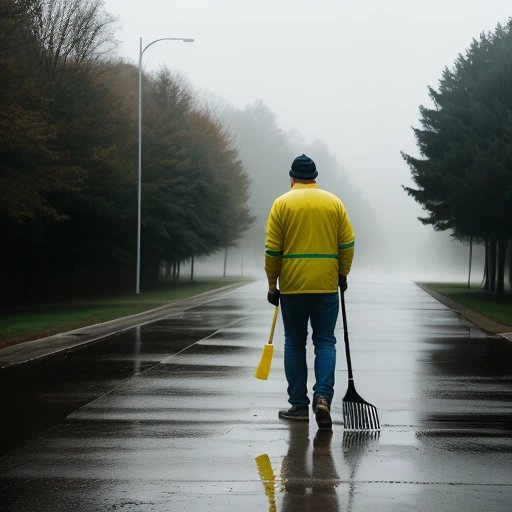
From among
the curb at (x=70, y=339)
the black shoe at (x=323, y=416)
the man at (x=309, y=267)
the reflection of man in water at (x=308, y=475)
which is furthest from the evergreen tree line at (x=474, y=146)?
the reflection of man in water at (x=308, y=475)

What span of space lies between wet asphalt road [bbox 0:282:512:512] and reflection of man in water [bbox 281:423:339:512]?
1 centimetres

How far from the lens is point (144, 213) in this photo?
45938 mm

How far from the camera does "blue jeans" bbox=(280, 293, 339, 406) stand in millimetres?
9008

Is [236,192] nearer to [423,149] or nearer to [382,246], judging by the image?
[423,149]

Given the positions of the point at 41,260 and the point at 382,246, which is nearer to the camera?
the point at 41,260

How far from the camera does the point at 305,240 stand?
353 inches

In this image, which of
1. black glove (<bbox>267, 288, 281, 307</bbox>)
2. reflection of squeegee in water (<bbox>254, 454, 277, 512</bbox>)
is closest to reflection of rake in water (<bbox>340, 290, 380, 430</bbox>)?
Answer: black glove (<bbox>267, 288, 281, 307</bbox>)

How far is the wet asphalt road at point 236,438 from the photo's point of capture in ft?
20.6

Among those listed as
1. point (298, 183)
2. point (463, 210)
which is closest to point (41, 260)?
point (463, 210)

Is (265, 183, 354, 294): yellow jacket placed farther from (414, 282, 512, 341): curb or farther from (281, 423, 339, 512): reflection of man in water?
(414, 282, 512, 341): curb

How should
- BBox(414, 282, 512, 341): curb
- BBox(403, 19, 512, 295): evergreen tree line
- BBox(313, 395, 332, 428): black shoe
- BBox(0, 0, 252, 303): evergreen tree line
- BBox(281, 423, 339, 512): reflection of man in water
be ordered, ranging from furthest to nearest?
BBox(403, 19, 512, 295): evergreen tree line < BBox(0, 0, 252, 303): evergreen tree line < BBox(414, 282, 512, 341): curb < BBox(313, 395, 332, 428): black shoe < BBox(281, 423, 339, 512): reflection of man in water

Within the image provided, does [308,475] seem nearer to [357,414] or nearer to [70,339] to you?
[357,414]

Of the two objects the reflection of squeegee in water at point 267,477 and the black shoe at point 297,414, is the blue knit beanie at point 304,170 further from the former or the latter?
the reflection of squeegee in water at point 267,477

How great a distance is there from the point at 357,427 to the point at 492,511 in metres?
2.85
